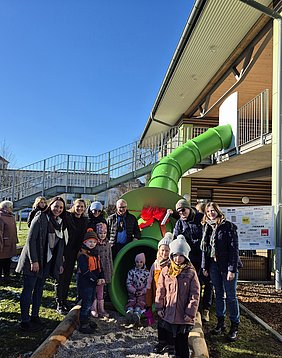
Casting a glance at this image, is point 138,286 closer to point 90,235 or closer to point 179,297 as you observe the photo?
point 90,235

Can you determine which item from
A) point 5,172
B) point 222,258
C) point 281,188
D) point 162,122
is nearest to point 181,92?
point 162,122

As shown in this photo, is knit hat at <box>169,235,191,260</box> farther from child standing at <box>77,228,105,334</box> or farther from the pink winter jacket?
child standing at <box>77,228,105,334</box>

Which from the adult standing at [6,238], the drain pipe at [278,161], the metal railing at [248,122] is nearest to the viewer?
the adult standing at [6,238]

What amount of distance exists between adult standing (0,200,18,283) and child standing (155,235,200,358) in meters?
4.25

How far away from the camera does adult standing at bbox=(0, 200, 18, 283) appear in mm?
6535

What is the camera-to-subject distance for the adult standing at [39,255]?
4113mm

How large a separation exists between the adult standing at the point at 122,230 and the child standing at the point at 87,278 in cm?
77

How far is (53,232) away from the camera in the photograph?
4.34 metres

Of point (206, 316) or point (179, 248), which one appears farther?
point (206, 316)

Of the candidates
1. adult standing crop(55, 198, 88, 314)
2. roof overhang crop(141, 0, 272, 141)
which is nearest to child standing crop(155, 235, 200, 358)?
adult standing crop(55, 198, 88, 314)

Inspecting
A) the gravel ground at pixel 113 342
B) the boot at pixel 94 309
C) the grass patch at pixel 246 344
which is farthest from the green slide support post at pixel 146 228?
the grass patch at pixel 246 344

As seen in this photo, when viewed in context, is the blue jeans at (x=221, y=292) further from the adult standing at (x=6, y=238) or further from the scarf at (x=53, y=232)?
the adult standing at (x=6, y=238)

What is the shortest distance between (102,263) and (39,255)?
2.68 ft

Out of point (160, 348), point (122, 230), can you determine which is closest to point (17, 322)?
point (122, 230)
